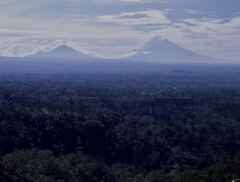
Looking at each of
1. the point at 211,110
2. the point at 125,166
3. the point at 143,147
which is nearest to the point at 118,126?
the point at 143,147

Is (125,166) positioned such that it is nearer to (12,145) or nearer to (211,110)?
(12,145)

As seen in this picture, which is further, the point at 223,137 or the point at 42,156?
the point at 223,137

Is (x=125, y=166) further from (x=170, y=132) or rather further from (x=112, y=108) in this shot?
(x=112, y=108)

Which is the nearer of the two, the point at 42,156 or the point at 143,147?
the point at 42,156

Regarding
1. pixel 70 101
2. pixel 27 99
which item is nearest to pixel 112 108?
pixel 70 101

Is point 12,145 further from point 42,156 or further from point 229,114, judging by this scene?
point 229,114

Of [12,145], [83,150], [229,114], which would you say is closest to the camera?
[12,145]

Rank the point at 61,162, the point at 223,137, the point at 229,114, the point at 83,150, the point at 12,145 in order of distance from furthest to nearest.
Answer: the point at 229,114
the point at 223,137
the point at 83,150
the point at 12,145
the point at 61,162

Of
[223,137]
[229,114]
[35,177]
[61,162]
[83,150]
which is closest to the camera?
[35,177]

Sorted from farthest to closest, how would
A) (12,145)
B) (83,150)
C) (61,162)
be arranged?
(83,150) < (12,145) < (61,162)
